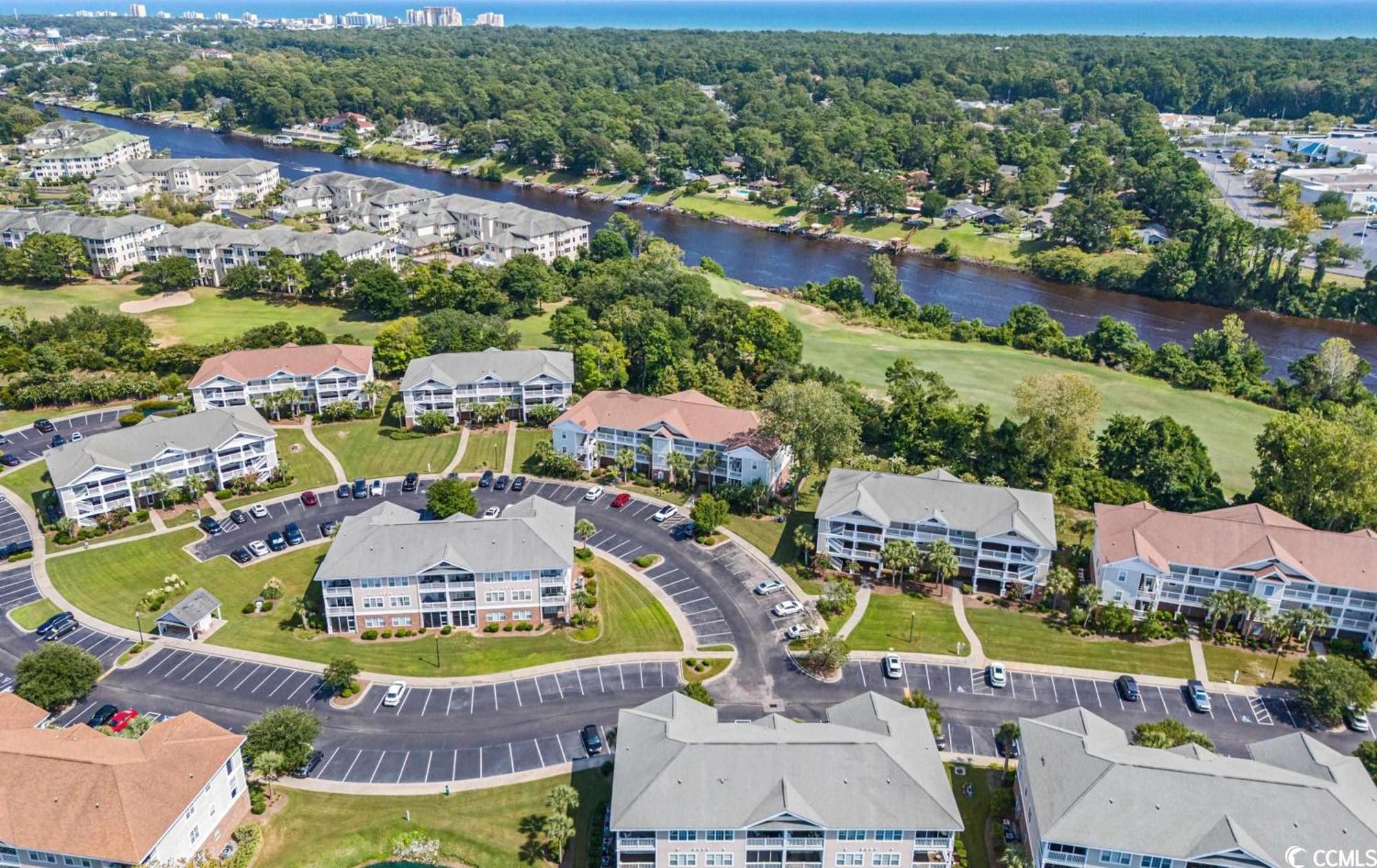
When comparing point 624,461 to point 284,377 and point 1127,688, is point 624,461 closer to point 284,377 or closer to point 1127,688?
point 284,377

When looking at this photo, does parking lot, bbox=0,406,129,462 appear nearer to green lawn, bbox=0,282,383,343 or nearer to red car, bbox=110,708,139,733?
green lawn, bbox=0,282,383,343

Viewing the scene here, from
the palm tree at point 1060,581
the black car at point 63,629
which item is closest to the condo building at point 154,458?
the black car at point 63,629

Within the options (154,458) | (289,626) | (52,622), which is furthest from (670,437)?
(52,622)

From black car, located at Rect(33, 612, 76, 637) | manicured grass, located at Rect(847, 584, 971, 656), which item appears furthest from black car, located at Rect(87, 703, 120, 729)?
manicured grass, located at Rect(847, 584, 971, 656)

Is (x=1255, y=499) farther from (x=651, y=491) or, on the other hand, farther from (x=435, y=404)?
(x=435, y=404)

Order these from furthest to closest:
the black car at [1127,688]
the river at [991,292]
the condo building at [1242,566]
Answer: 1. the river at [991,292]
2. the condo building at [1242,566]
3. the black car at [1127,688]

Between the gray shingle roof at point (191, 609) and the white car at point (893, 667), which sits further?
the gray shingle roof at point (191, 609)

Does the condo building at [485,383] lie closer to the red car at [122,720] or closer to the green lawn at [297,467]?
the green lawn at [297,467]
